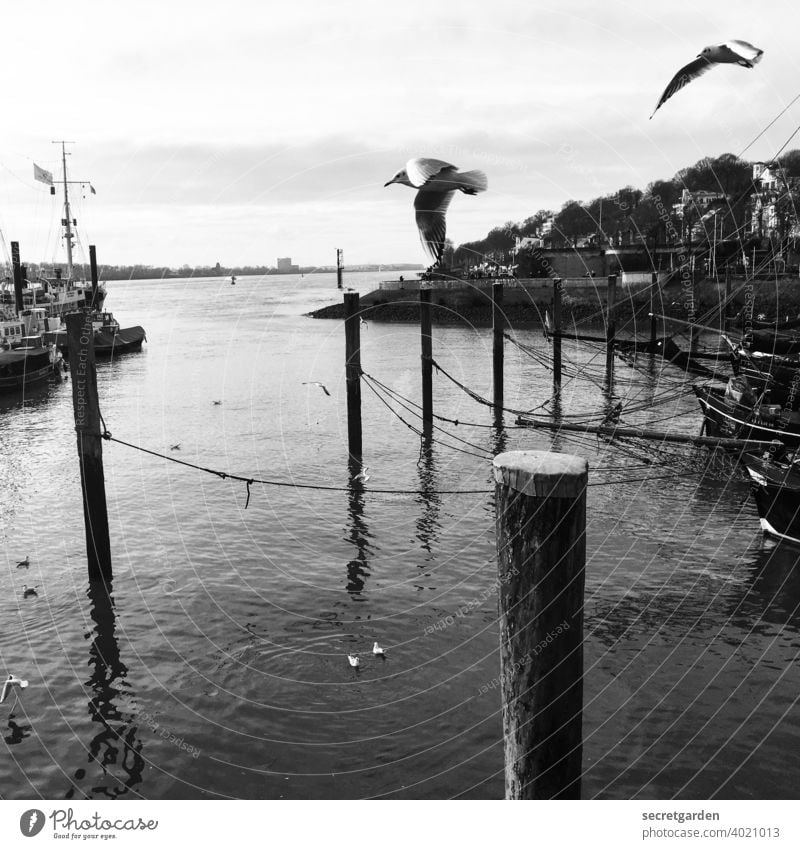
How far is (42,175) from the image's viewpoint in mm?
55438

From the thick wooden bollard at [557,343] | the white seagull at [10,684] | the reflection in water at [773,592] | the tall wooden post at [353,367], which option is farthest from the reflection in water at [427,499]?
the thick wooden bollard at [557,343]

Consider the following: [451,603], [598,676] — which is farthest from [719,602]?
Answer: [451,603]

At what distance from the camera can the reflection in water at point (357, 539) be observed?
1313 centimetres

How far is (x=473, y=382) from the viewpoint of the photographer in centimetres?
3819

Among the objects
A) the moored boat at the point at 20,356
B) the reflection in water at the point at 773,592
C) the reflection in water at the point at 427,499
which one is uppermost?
the moored boat at the point at 20,356

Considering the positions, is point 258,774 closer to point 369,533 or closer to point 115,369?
point 369,533

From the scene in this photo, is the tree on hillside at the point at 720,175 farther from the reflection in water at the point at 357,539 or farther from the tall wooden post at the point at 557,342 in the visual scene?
the reflection in water at the point at 357,539

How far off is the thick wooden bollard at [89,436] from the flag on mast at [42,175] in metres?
49.7

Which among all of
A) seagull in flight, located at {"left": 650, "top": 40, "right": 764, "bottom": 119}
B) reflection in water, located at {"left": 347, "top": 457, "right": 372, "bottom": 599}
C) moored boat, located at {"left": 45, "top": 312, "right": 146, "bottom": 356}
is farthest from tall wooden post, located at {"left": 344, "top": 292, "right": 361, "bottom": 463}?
moored boat, located at {"left": 45, "top": 312, "right": 146, "bottom": 356}

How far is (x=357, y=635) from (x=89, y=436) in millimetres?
4963

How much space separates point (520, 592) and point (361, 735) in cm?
481

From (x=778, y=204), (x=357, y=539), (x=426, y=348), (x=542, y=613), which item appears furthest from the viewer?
(x=778, y=204)

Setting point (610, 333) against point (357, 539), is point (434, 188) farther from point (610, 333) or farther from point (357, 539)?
point (610, 333)

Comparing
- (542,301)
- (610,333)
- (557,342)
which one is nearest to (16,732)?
(557,342)
